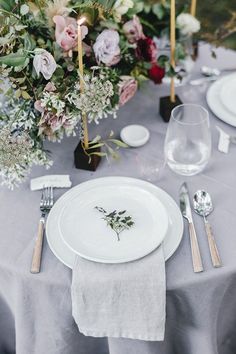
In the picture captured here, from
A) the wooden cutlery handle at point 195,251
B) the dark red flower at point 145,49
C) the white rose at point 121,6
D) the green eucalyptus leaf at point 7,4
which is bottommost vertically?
the wooden cutlery handle at point 195,251

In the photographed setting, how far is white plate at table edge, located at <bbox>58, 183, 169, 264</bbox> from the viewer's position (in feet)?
3.13

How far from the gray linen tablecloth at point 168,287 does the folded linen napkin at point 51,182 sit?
19mm

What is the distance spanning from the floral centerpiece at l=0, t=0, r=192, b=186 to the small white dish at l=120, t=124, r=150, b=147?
0.10m

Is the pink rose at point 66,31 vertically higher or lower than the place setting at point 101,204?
higher

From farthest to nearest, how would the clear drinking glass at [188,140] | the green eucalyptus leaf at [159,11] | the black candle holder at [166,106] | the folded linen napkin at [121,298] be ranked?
the green eucalyptus leaf at [159,11] < the black candle holder at [166,106] < the clear drinking glass at [188,140] < the folded linen napkin at [121,298]

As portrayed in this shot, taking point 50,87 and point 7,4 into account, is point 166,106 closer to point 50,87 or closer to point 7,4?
point 50,87

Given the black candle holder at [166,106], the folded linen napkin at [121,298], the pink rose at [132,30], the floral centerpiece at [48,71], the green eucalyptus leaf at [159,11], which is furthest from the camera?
the green eucalyptus leaf at [159,11]

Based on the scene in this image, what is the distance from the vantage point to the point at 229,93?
1448 mm

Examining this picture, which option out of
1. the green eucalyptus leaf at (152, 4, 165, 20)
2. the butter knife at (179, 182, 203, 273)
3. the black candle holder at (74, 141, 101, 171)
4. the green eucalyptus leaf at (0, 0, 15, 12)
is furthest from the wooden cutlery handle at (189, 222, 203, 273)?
the green eucalyptus leaf at (152, 4, 165, 20)

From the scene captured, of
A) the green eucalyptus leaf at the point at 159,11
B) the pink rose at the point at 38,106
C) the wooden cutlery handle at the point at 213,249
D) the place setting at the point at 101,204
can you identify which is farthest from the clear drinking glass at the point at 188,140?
the green eucalyptus leaf at the point at 159,11

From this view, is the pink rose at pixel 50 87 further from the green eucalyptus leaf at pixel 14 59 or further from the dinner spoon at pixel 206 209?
the dinner spoon at pixel 206 209

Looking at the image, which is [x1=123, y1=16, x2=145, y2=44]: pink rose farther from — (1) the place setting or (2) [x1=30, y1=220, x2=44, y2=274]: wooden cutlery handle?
(2) [x1=30, y1=220, x2=44, y2=274]: wooden cutlery handle

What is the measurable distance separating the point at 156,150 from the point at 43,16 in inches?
18.9

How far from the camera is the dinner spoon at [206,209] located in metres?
0.98
